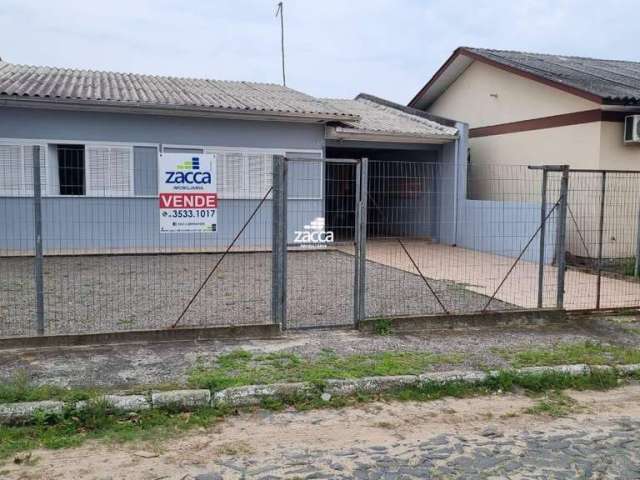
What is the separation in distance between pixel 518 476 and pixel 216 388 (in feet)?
8.44

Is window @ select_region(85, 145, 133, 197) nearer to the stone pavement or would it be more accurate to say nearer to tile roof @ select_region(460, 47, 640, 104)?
tile roof @ select_region(460, 47, 640, 104)

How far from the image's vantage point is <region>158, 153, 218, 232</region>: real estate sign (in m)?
7.05

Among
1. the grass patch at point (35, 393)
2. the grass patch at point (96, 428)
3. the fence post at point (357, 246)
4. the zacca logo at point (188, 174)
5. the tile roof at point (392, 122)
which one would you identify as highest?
the tile roof at point (392, 122)

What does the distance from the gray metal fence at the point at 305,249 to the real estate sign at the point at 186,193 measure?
2.06 ft

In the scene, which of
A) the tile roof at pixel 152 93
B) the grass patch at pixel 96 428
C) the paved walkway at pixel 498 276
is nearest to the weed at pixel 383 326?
the paved walkway at pixel 498 276

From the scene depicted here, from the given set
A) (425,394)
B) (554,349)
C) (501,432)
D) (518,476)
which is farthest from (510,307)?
(518,476)

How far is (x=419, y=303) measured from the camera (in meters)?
9.07

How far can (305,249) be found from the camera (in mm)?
11570

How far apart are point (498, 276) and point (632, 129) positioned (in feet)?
15.5

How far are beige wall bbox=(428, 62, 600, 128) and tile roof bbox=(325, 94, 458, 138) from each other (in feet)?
4.32

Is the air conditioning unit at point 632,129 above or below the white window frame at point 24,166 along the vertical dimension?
above

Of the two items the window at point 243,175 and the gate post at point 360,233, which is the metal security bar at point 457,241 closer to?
the gate post at point 360,233

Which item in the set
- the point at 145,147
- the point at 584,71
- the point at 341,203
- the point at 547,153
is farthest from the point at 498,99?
the point at 145,147

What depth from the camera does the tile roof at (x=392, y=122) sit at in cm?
1659
